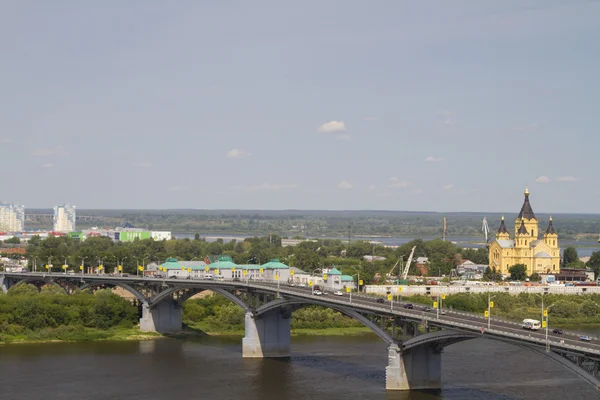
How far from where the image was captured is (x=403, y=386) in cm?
7756

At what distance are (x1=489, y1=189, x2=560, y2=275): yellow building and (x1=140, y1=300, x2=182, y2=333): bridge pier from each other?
75.0m

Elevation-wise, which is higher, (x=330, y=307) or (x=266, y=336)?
(x=330, y=307)

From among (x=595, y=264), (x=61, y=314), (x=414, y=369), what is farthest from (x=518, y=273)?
(x=414, y=369)

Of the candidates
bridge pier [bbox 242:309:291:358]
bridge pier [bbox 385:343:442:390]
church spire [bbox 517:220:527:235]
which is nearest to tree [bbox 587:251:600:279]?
church spire [bbox 517:220:527:235]

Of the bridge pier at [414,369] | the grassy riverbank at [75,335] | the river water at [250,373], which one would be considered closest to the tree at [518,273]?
the river water at [250,373]

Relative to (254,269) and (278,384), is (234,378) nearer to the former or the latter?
(278,384)

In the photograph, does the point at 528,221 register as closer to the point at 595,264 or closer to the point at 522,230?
the point at 522,230

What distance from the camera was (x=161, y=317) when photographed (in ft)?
377

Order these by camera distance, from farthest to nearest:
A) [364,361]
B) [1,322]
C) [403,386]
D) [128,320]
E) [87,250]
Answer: [87,250], [128,320], [1,322], [364,361], [403,386]

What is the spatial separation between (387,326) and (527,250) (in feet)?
315

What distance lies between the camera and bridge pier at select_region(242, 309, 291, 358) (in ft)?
317

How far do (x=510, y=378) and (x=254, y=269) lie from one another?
68.8m

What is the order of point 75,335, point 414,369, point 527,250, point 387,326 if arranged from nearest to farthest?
point 414,369, point 387,326, point 75,335, point 527,250

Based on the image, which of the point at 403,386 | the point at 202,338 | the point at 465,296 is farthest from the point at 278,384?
the point at 465,296
